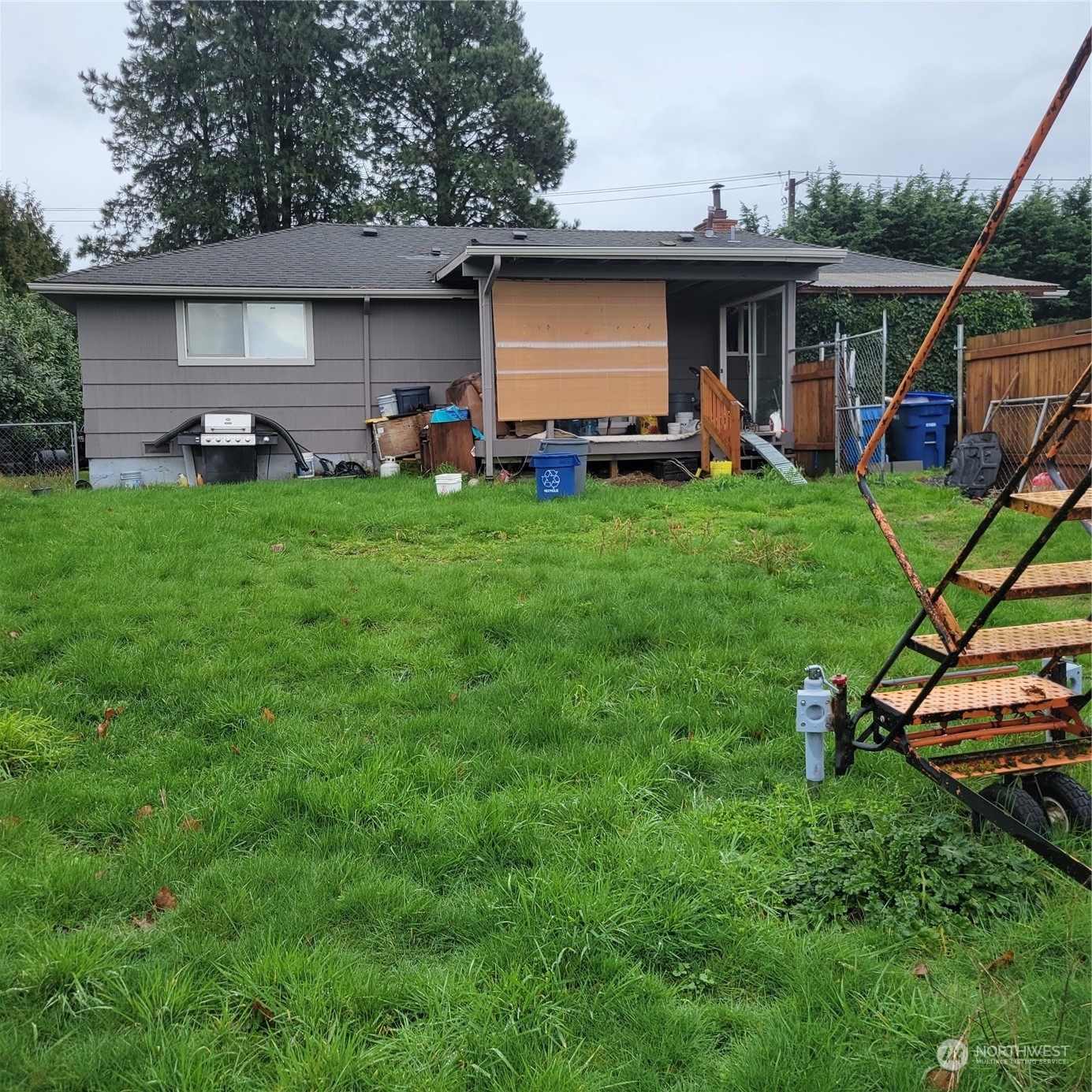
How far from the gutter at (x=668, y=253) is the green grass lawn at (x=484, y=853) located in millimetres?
6626

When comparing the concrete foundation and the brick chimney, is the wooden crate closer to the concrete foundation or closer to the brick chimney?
the concrete foundation

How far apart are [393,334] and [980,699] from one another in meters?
11.4

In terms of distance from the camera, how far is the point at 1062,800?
289 cm

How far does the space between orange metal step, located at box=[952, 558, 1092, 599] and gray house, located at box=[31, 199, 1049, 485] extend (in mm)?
9104

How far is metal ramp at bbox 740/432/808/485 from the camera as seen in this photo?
10.5 m

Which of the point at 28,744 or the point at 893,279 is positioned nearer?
the point at 28,744

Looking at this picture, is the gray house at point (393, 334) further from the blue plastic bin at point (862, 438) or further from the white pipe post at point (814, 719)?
the white pipe post at point (814, 719)

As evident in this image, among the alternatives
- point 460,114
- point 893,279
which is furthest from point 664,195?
point 893,279

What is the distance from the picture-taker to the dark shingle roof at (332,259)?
12.2 m

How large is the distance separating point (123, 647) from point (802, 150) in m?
33.7

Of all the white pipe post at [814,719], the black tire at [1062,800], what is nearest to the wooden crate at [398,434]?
the white pipe post at [814,719]

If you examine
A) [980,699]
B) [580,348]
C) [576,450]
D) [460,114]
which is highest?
[460,114]

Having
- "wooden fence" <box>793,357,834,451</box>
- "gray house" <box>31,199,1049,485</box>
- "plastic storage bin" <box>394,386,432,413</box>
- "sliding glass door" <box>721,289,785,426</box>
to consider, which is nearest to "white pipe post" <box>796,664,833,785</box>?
"gray house" <box>31,199,1049,485</box>

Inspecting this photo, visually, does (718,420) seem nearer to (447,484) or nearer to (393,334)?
(447,484)
